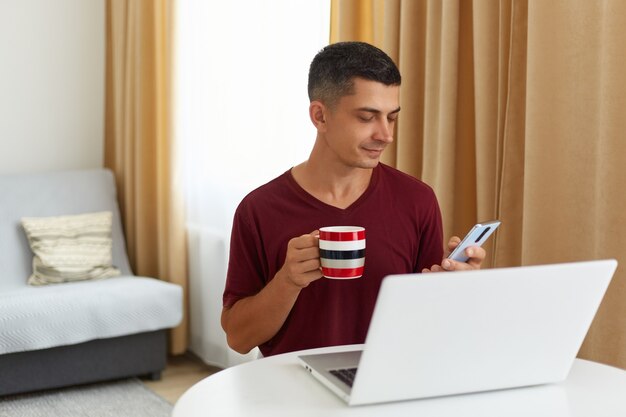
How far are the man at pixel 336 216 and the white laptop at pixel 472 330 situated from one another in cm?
39

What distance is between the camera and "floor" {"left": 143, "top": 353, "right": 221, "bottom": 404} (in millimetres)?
3606

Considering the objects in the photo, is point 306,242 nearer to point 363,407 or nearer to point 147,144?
point 363,407

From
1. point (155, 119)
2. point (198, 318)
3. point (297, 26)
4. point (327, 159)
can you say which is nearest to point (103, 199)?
point (155, 119)

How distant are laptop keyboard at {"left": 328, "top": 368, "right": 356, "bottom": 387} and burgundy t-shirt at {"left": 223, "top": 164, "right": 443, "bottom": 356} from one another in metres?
0.41

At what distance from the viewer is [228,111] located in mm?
3590

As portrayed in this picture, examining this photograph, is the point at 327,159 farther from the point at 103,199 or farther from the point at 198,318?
the point at 103,199

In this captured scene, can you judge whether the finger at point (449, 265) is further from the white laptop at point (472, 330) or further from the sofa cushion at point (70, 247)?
the sofa cushion at point (70, 247)

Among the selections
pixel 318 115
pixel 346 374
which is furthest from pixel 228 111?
pixel 346 374

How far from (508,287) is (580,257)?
85 cm

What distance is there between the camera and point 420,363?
1.20 m

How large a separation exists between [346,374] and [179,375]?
8.73 feet

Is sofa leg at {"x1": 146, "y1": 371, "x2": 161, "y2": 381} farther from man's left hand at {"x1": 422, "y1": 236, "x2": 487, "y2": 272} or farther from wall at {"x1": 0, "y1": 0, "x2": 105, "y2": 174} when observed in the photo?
man's left hand at {"x1": 422, "y1": 236, "x2": 487, "y2": 272}

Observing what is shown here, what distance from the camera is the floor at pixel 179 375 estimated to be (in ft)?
11.8

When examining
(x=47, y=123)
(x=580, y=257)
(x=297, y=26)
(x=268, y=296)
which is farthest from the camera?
(x=47, y=123)
